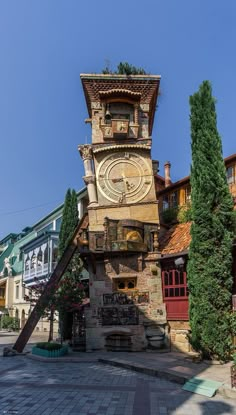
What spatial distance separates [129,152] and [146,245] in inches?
203

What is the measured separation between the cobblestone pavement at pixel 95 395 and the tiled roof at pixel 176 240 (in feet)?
19.9

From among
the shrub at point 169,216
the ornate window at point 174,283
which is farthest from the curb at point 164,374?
the shrub at point 169,216

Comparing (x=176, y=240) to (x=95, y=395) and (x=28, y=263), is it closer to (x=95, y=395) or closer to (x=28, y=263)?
(x=95, y=395)

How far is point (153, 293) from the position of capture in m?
16.5

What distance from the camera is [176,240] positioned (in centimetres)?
1731

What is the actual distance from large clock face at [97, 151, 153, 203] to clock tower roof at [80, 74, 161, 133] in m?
3.20

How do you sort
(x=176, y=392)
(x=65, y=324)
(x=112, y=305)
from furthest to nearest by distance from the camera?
1. (x=65, y=324)
2. (x=112, y=305)
3. (x=176, y=392)

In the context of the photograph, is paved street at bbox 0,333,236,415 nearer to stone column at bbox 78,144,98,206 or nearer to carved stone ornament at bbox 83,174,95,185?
stone column at bbox 78,144,98,206

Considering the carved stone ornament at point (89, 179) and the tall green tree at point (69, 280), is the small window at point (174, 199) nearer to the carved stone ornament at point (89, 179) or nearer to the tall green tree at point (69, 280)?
the carved stone ornament at point (89, 179)

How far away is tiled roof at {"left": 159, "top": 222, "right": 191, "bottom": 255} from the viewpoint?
1620 cm

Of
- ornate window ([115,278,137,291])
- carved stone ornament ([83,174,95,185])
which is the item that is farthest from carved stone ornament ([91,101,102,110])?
ornate window ([115,278,137,291])

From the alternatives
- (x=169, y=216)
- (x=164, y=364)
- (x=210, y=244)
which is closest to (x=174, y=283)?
(x=210, y=244)

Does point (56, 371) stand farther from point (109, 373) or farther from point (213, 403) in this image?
point (213, 403)

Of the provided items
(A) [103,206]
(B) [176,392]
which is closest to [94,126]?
(A) [103,206]
